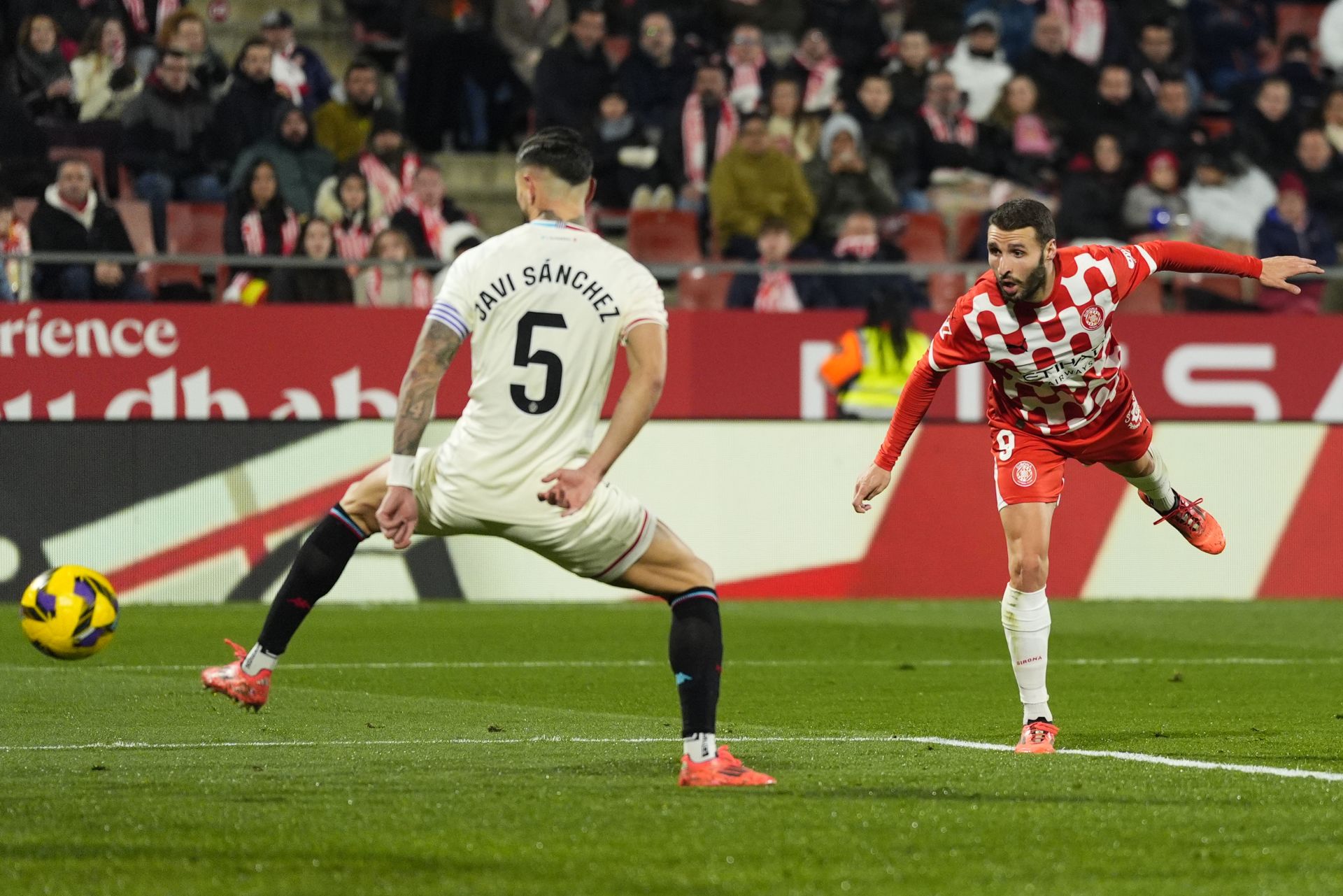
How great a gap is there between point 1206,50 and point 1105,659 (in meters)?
12.6

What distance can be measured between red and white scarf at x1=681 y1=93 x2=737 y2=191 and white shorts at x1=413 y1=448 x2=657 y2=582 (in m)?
12.9

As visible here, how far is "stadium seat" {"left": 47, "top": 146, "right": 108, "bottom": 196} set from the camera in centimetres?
1755

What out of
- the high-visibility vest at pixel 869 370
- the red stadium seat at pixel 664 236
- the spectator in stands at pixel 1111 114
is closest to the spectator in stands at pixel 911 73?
the spectator in stands at pixel 1111 114

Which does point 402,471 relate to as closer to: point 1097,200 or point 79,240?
point 79,240

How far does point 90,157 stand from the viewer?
1764 cm

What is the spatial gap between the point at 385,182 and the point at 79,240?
2764mm

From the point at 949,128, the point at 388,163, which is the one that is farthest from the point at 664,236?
the point at 949,128

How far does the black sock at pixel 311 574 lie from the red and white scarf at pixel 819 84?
547 inches

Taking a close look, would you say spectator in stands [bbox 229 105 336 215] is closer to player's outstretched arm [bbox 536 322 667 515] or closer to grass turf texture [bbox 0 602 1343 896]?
grass turf texture [bbox 0 602 1343 896]

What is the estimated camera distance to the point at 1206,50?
23.1 meters

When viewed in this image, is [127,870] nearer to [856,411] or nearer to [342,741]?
[342,741]

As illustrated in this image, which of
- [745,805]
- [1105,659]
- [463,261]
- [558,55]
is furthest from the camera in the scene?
[558,55]

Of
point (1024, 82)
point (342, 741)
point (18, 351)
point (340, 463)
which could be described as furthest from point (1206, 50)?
point (342, 741)

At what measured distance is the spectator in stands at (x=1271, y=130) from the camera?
21031 millimetres
